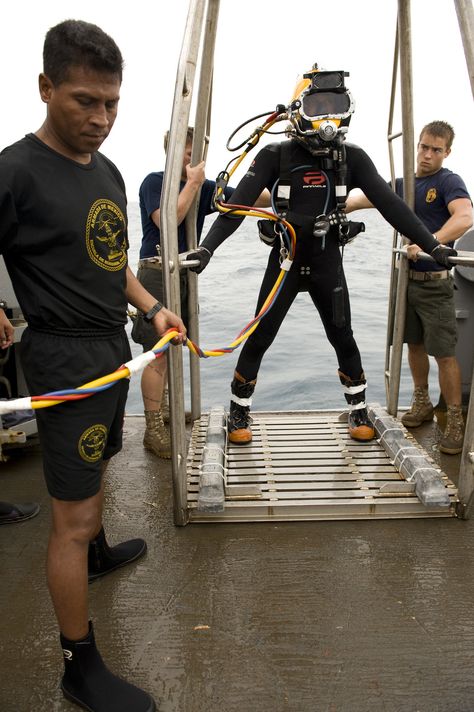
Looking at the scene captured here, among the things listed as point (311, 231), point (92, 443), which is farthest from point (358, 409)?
point (92, 443)

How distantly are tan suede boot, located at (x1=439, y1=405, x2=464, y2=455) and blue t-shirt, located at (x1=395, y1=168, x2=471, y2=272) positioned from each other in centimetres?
82

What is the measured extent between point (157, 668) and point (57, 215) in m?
1.30

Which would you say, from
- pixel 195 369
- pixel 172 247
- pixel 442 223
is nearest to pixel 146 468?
pixel 195 369

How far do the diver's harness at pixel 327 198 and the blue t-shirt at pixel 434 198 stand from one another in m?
0.68

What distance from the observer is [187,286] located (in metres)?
3.44

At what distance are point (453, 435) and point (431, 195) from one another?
4.49ft

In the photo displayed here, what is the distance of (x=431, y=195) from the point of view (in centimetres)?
351

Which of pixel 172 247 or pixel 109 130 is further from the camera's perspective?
pixel 172 247

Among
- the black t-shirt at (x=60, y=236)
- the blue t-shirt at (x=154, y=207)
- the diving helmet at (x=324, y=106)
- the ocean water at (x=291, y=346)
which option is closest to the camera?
the black t-shirt at (x=60, y=236)

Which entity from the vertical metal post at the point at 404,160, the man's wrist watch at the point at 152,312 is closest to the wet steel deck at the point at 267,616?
the man's wrist watch at the point at 152,312

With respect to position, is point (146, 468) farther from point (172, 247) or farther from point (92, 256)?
point (92, 256)

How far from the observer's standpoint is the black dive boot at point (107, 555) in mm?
2215

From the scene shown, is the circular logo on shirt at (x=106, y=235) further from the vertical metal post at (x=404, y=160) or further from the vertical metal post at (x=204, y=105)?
the vertical metal post at (x=404, y=160)

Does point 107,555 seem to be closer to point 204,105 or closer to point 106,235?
point 106,235
